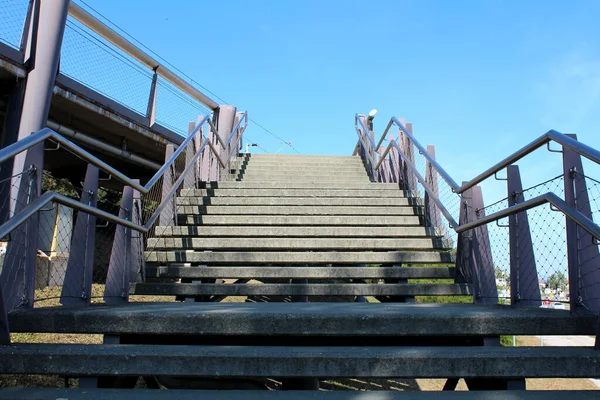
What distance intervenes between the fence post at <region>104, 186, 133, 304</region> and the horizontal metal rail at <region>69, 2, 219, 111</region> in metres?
4.69

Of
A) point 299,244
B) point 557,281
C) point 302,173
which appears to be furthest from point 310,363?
point 302,173

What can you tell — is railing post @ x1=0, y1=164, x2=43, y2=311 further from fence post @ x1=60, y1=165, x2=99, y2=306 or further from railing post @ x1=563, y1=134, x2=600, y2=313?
railing post @ x1=563, y1=134, x2=600, y2=313

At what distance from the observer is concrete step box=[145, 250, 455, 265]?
4.01 metres

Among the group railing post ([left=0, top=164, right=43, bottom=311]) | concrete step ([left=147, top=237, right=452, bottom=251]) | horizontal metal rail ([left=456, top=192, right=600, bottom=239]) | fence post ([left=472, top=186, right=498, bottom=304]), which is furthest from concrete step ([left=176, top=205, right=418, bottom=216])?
railing post ([left=0, top=164, right=43, bottom=311])

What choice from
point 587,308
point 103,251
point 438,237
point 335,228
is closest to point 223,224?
point 335,228

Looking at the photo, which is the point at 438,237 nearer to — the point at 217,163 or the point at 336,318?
the point at 336,318

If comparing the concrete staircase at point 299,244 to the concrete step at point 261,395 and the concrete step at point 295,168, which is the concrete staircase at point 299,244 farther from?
the concrete step at point 295,168

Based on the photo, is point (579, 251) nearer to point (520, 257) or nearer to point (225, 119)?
point (520, 257)

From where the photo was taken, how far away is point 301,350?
2.00 meters

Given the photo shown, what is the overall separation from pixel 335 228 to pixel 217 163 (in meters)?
3.30

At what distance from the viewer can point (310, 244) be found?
445 cm

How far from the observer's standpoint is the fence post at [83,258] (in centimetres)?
276

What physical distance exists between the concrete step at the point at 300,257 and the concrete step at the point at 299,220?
78 centimetres

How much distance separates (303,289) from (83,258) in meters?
1.53
